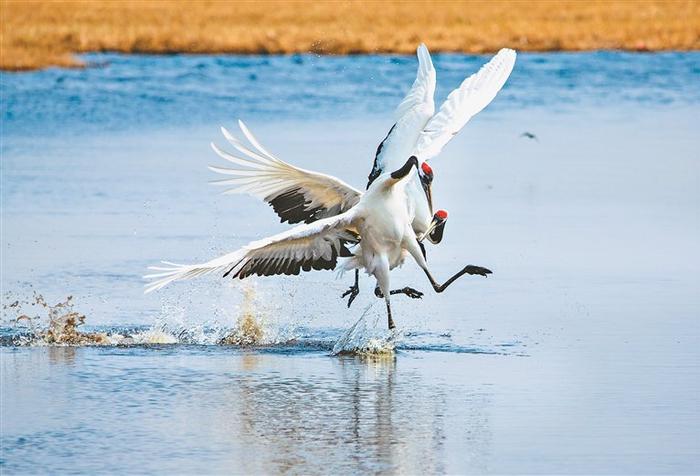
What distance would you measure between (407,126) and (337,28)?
26.1 m

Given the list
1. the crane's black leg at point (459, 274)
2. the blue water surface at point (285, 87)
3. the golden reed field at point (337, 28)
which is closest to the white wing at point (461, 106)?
the crane's black leg at point (459, 274)

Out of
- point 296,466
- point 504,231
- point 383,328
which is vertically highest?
point 504,231

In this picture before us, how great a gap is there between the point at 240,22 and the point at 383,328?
2945 cm

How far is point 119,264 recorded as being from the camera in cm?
1370

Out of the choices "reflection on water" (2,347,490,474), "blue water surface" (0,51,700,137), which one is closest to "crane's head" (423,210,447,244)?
"reflection on water" (2,347,490,474)

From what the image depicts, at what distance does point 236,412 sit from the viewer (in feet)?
30.0

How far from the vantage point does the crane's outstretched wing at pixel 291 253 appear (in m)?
10.5

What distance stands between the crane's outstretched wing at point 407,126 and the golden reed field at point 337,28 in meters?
20.2

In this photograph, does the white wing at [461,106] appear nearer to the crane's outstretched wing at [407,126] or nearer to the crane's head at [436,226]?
the crane's outstretched wing at [407,126]

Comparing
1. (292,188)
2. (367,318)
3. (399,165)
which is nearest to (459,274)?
(367,318)

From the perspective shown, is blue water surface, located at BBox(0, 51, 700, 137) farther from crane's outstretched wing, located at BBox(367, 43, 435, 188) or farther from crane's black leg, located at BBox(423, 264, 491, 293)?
crane's black leg, located at BBox(423, 264, 491, 293)

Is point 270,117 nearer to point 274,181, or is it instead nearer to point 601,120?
point 601,120

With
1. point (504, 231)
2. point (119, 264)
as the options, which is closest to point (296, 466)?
point (119, 264)

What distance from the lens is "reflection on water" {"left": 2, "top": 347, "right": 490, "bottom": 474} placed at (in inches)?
320
